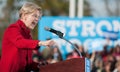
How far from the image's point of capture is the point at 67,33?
17250 millimetres

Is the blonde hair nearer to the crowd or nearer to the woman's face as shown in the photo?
the woman's face

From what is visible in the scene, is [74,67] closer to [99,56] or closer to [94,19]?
[99,56]

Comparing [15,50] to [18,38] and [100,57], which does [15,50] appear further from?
[100,57]

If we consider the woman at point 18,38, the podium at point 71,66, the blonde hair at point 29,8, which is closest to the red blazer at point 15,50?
the woman at point 18,38

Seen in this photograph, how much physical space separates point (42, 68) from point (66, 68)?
37cm

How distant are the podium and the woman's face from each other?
54 centimetres

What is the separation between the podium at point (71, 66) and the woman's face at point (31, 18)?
0.54 m

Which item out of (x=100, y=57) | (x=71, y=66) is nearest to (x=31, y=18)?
(x=71, y=66)

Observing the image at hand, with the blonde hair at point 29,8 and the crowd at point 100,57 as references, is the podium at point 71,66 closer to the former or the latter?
the blonde hair at point 29,8

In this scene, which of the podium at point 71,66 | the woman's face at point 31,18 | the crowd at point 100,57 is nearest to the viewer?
the podium at point 71,66

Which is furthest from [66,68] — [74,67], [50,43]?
[50,43]

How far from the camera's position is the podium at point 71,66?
21.7ft

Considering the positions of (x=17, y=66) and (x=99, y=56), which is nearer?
(x=17, y=66)

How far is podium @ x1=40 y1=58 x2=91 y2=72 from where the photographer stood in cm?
661
